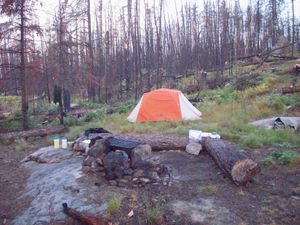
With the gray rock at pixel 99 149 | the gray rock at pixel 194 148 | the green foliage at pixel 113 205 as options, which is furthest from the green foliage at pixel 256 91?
the green foliage at pixel 113 205

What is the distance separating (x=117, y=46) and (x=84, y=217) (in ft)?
83.5

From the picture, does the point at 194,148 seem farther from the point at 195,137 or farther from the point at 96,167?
the point at 96,167

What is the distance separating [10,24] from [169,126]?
20.7 feet

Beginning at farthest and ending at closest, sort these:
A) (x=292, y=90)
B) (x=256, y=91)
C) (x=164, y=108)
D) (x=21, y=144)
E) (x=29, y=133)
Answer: (x=256, y=91) < (x=292, y=90) < (x=164, y=108) < (x=29, y=133) < (x=21, y=144)

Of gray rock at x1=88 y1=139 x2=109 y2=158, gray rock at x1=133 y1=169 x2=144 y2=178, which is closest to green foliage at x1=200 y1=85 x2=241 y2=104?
gray rock at x1=88 y1=139 x2=109 y2=158

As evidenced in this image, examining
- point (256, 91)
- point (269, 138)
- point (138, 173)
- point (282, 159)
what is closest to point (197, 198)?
point (138, 173)

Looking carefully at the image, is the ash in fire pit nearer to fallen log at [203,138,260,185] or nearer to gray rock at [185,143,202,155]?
Answer: fallen log at [203,138,260,185]

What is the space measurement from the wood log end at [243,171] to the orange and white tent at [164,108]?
5779 mm

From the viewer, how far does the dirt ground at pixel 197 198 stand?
3734 mm

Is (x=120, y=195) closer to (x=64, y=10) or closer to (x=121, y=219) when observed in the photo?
(x=121, y=219)

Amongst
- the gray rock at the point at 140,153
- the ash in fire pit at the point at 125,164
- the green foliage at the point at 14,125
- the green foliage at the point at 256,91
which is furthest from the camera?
the green foliage at the point at 256,91

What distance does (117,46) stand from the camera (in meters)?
28.0

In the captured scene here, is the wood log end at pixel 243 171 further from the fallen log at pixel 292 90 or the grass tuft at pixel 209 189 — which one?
the fallen log at pixel 292 90

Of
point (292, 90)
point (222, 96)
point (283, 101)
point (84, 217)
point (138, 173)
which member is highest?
point (292, 90)
